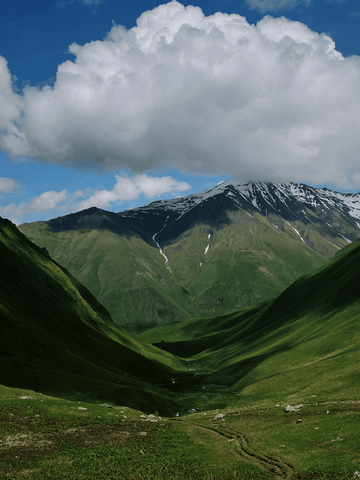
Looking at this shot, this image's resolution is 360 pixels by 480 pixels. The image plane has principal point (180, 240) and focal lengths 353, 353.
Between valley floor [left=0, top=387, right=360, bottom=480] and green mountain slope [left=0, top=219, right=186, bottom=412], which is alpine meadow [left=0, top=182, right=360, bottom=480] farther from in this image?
green mountain slope [left=0, top=219, right=186, bottom=412]

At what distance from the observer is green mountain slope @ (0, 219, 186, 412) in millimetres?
82562

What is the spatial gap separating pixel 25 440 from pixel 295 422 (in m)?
33.5

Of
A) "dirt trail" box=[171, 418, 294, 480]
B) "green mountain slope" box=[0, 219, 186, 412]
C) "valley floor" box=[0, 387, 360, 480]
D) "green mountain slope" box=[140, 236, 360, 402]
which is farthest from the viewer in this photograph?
"green mountain slope" box=[0, 219, 186, 412]

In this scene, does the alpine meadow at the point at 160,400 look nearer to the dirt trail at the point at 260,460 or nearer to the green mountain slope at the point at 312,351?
the dirt trail at the point at 260,460

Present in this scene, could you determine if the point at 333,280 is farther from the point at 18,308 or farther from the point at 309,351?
the point at 18,308

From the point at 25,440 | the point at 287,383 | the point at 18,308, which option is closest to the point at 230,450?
the point at 25,440

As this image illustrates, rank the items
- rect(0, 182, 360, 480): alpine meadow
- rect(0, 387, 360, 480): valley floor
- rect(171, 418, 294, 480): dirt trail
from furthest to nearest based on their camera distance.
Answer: rect(0, 182, 360, 480): alpine meadow, rect(0, 387, 360, 480): valley floor, rect(171, 418, 294, 480): dirt trail

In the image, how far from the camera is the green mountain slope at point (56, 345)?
271 ft

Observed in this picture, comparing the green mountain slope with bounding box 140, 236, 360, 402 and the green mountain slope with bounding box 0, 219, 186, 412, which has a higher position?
the green mountain slope with bounding box 0, 219, 186, 412

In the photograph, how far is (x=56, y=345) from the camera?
113000 mm

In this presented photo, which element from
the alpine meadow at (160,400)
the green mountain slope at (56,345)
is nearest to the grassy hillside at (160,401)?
the alpine meadow at (160,400)


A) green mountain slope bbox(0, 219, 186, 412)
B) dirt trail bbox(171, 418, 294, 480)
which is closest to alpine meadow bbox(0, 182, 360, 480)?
dirt trail bbox(171, 418, 294, 480)

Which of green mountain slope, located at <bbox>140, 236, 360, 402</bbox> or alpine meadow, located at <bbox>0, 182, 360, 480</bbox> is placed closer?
alpine meadow, located at <bbox>0, 182, 360, 480</bbox>

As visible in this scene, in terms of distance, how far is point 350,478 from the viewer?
27.7 metres
